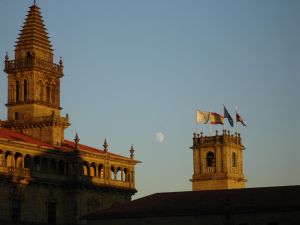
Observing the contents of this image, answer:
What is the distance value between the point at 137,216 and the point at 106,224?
3953mm

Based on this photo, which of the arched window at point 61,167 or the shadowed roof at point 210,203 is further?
the arched window at point 61,167

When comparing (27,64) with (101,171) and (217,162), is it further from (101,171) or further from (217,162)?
(217,162)

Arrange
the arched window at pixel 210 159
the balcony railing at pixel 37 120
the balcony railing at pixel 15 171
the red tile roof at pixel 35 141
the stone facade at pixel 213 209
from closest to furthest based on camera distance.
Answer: the stone facade at pixel 213 209
the balcony railing at pixel 15 171
the red tile roof at pixel 35 141
the balcony railing at pixel 37 120
the arched window at pixel 210 159

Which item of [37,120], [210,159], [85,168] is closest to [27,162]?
[37,120]

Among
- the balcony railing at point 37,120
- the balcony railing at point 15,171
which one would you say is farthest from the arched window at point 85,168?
the balcony railing at point 15,171

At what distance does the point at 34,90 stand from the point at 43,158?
39.4 feet

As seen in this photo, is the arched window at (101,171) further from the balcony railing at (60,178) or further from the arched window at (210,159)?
the arched window at (210,159)

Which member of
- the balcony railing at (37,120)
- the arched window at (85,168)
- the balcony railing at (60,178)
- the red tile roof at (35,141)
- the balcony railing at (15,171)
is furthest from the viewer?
the balcony railing at (37,120)

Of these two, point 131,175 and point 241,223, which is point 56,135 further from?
point 241,223

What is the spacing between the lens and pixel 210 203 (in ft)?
277

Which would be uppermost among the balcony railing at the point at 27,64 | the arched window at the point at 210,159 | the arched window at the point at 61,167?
the balcony railing at the point at 27,64

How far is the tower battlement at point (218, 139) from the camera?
13862 centimetres

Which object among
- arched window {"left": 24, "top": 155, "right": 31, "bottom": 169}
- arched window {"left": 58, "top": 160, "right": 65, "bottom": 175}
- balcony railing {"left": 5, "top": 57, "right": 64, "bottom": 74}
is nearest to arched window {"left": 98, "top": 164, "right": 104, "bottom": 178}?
arched window {"left": 58, "top": 160, "right": 65, "bottom": 175}

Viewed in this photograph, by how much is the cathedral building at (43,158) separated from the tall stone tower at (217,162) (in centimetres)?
2651
